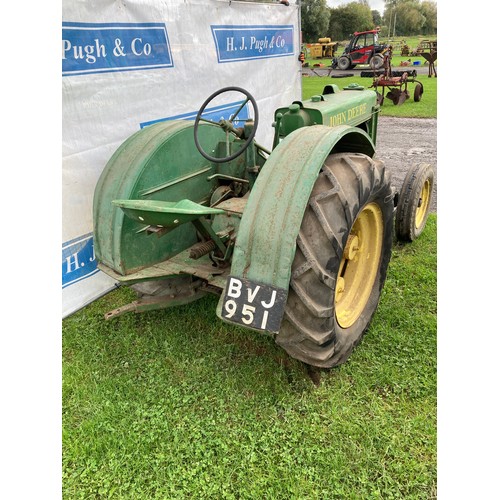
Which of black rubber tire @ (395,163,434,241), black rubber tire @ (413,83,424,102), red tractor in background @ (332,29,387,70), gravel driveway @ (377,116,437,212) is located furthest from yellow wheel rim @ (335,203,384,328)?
red tractor in background @ (332,29,387,70)

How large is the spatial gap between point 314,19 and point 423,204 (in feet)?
135

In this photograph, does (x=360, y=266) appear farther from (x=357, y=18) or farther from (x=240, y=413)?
(x=357, y=18)

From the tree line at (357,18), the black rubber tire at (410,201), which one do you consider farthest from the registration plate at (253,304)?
the tree line at (357,18)

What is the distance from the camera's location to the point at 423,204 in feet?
13.6

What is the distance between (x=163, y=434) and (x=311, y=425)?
735 mm

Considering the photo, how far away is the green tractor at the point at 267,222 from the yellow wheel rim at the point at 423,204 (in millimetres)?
302

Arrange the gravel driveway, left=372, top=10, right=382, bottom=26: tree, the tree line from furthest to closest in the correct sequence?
1. left=372, top=10, right=382, bottom=26: tree
2. the tree line
3. the gravel driveway

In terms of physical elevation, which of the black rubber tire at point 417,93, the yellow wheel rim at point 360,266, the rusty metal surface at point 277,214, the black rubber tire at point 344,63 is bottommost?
the yellow wheel rim at point 360,266

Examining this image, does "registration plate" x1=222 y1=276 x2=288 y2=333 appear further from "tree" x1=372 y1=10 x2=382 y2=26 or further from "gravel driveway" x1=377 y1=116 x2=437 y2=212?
"tree" x1=372 y1=10 x2=382 y2=26

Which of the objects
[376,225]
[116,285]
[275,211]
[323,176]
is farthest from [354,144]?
[116,285]

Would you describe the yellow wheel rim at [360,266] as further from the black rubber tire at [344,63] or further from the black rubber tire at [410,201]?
the black rubber tire at [344,63]

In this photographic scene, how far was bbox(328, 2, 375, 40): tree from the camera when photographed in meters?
44.2

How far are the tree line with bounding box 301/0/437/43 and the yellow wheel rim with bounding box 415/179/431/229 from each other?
37697 mm

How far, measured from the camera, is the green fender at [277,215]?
5.98 ft
